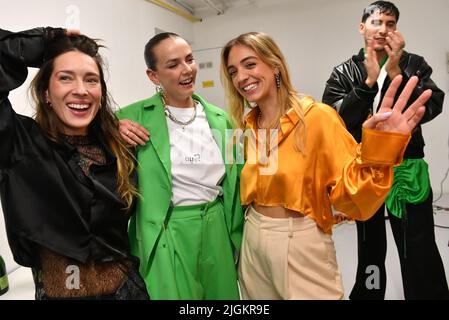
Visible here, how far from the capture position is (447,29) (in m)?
3.81

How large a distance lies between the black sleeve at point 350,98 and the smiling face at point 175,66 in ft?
2.51

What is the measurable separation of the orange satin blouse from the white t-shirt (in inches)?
6.3

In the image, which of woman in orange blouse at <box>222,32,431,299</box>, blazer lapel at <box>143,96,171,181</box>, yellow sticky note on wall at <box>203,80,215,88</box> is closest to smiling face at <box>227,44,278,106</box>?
woman in orange blouse at <box>222,32,431,299</box>

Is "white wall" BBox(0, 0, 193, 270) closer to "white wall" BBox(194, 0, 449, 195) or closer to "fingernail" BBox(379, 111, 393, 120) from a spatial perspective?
"white wall" BBox(194, 0, 449, 195)

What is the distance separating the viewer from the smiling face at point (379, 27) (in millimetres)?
1680

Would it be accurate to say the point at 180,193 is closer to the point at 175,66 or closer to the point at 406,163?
the point at 175,66

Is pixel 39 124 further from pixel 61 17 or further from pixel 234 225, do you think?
pixel 61 17

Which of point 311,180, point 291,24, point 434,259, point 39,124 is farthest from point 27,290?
point 291,24

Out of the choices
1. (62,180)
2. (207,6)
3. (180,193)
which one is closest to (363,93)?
(180,193)

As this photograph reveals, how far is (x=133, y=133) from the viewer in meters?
1.29

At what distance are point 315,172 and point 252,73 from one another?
446 mm
